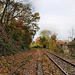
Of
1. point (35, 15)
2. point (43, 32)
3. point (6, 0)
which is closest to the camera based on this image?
point (6, 0)

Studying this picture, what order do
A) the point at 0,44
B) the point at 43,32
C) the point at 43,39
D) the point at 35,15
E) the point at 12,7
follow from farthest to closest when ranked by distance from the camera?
the point at 43,32 → the point at 43,39 → the point at 35,15 → the point at 12,7 → the point at 0,44

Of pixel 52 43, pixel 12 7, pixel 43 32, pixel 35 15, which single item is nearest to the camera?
pixel 12 7

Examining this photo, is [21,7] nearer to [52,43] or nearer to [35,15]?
[35,15]

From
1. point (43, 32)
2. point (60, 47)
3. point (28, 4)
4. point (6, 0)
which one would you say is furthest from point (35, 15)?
point (43, 32)

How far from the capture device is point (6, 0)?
44.4ft

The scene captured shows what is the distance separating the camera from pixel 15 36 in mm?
21297

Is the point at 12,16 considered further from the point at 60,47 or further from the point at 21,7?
the point at 60,47

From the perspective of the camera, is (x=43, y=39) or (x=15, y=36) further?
(x=43, y=39)

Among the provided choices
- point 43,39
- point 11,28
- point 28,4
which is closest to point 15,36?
point 11,28

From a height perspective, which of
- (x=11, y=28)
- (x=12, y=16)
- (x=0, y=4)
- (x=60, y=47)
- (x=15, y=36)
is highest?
(x=0, y=4)

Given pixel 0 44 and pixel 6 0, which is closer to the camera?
pixel 0 44

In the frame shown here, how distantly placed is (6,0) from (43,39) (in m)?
49.4

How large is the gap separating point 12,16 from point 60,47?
79.2 feet

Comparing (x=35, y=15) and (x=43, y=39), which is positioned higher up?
(x=35, y=15)
